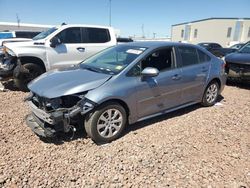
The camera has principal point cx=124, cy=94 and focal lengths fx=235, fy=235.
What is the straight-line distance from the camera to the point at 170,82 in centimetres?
440

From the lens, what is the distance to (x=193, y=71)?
4.87 m

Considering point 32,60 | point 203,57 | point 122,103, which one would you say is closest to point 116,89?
point 122,103

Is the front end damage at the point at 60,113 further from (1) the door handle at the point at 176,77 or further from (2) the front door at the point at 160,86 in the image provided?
(1) the door handle at the point at 176,77

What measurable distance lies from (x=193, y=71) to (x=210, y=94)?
3.30 ft

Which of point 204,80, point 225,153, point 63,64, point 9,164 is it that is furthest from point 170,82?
point 63,64

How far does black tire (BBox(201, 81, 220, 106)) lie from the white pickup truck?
12.3ft

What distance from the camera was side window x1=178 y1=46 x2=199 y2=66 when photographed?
4.76 m

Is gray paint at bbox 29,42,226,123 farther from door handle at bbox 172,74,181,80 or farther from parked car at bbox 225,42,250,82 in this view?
parked car at bbox 225,42,250,82

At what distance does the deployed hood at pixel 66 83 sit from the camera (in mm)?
3480

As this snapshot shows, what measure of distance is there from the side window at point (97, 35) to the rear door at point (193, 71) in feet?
11.8

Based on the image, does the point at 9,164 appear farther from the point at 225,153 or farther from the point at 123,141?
the point at 225,153

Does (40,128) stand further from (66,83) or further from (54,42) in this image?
(54,42)

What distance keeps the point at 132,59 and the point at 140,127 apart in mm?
1255

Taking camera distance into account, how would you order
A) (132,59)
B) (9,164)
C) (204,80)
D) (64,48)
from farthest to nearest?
(64,48) → (204,80) → (132,59) → (9,164)
